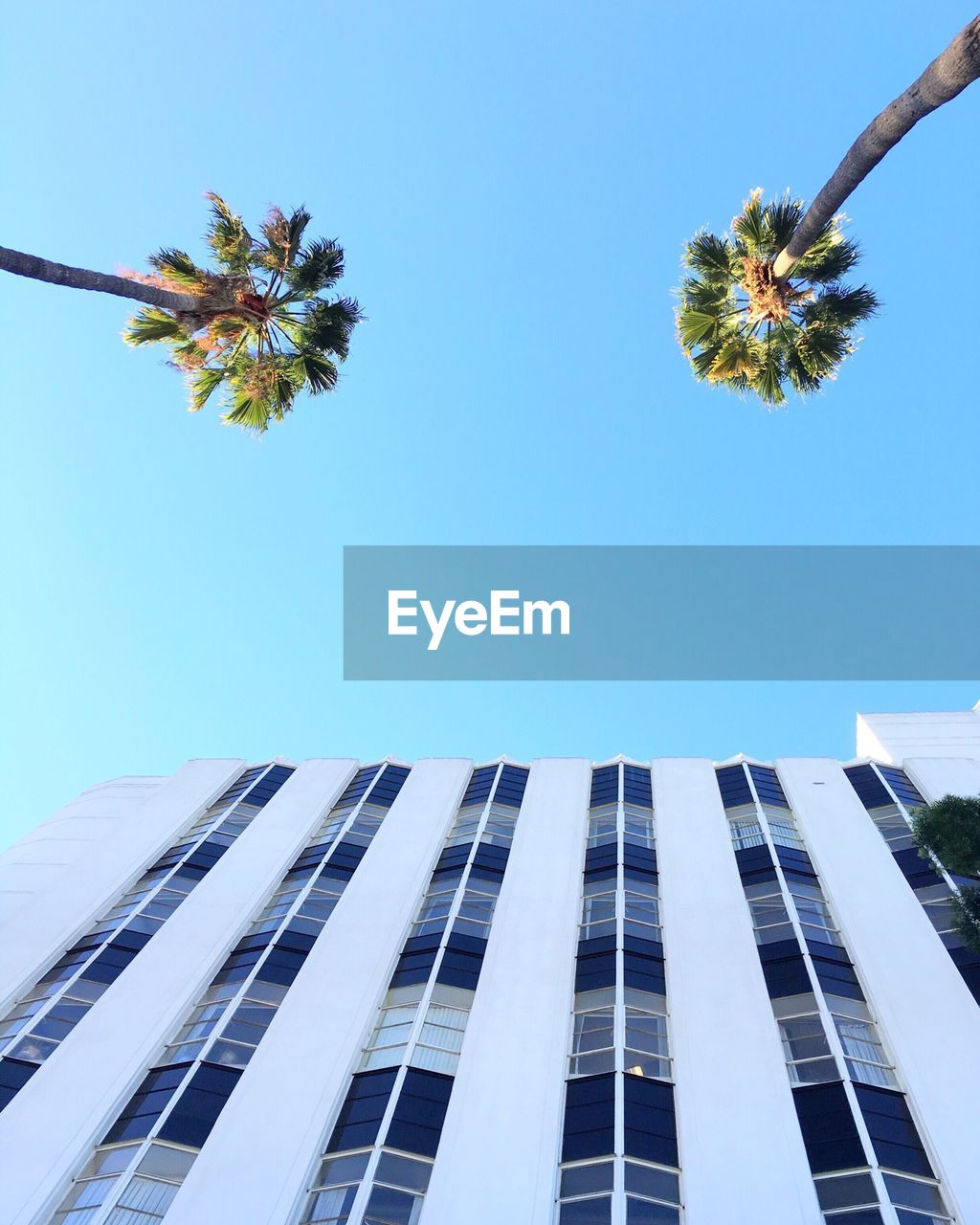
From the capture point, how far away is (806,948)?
71.9 feet

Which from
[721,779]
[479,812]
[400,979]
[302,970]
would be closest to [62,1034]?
[302,970]

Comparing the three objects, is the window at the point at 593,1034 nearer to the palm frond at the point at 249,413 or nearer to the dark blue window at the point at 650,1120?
the dark blue window at the point at 650,1120

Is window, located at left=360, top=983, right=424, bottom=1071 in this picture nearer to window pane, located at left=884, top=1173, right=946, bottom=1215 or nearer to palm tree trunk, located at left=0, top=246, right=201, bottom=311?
window pane, located at left=884, top=1173, right=946, bottom=1215

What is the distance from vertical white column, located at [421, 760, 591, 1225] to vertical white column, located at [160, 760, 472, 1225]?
2398mm

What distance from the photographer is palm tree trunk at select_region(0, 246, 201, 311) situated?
1548 cm

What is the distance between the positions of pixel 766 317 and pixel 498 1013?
54.5 ft

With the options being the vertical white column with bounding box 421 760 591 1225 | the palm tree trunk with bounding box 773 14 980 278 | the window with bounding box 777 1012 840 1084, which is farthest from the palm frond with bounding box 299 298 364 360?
the window with bounding box 777 1012 840 1084

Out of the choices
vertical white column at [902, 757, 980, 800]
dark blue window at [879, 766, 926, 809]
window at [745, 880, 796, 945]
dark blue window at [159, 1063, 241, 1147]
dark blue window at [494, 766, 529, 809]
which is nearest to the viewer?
dark blue window at [159, 1063, 241, 1147]

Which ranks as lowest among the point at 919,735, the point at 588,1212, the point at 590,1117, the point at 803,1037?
the point at 588,1212

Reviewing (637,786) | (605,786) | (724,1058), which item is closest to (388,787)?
(605,786)

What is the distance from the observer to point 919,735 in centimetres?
3997

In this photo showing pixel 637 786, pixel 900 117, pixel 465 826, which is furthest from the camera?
pixel 637 786

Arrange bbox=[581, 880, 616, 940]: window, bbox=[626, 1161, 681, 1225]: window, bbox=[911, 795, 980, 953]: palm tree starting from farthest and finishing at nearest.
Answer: bbox=[581, 880, 616, 940]: window → bbox=[911, 795, 980, 953]: palm tree → bbox=[626, 1161, 681, 1225]: window

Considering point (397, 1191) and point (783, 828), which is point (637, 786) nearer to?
point (783, 828)
